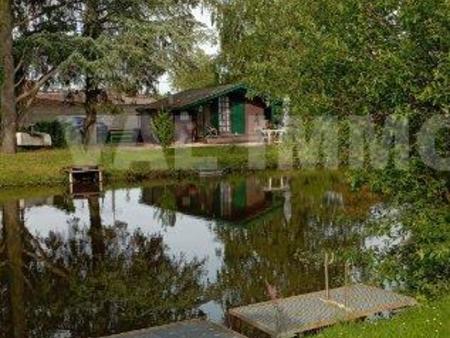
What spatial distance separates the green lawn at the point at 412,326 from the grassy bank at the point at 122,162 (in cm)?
2348

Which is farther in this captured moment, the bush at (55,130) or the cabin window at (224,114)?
the cabin window at (224,114)

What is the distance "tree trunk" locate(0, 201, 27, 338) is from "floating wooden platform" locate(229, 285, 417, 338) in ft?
13.1

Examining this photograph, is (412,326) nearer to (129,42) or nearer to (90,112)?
(129,42)

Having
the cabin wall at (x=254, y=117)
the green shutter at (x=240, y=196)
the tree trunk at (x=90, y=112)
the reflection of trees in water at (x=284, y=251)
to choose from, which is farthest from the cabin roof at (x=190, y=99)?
the reflection of trees in water at (x=284, y=251)

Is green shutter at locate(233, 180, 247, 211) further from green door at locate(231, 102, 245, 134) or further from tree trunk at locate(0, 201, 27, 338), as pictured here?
green door at locate(231, 102, 245, 134)

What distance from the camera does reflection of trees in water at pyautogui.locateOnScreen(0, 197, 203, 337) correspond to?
11984mm

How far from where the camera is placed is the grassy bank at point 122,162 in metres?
30.1

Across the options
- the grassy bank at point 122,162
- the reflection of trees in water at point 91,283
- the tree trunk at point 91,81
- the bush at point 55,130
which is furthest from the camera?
the bush at point 55,130

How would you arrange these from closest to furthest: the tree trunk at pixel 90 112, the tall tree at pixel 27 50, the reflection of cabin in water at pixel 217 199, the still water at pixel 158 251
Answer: the still water at pixel 158 251 → the reflection of cabin in water at pixel 217 199 → the tall tree at pixel 27 50 → the tree trunk at pixel 90 112

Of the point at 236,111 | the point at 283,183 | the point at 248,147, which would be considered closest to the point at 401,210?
the point at 283,183

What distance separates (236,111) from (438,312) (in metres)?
37.9

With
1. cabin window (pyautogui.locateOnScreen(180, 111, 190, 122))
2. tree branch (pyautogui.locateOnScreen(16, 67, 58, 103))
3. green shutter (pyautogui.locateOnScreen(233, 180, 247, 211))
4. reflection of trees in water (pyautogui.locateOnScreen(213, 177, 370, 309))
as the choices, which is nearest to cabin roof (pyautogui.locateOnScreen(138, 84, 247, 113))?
cabin window (pyautogui.locateOnScreen(180, 111, 190, 122))

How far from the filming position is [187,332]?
33.6ft

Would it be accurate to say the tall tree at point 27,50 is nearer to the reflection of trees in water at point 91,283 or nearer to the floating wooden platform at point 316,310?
the reflection of trees in water at point 91,283
